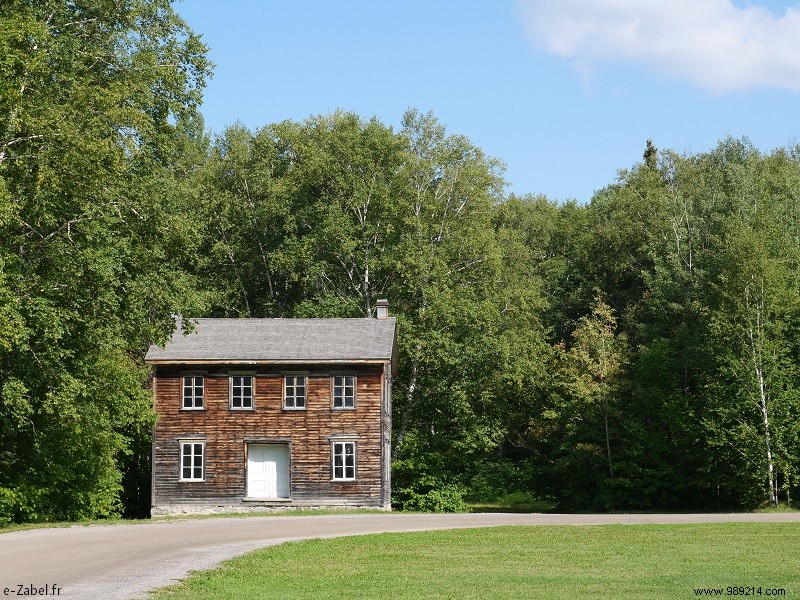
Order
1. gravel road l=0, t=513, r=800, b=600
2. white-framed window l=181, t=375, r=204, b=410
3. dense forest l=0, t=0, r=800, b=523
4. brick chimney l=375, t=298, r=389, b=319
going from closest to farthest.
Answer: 1. gravel road l=0, t=513, r=800, b=600
2. dense forest l=0, t=0, r=800, b=523
3. white-framed window l=181, t=375, r=204, b=410
4. brick chimney l=375, t=298, r=389, b=319

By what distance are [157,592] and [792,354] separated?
34.5m

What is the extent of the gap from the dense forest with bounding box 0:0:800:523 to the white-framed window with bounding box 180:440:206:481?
67.0 inches

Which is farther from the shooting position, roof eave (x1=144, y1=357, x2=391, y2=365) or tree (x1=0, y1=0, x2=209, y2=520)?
roof eave (x1=144, y1=357, x2=391, y2=365)

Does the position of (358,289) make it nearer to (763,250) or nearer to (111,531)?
(763,250)

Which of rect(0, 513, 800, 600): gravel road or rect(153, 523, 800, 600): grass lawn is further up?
rect(0, 513, 800, 600): gravel road

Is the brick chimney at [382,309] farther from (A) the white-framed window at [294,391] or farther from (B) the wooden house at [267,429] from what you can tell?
(A) the white-framed window at [294,391]

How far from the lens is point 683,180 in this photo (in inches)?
2813

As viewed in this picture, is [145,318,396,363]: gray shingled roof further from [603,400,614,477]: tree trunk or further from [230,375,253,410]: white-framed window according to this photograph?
[603,400,614,477]: tree trunk

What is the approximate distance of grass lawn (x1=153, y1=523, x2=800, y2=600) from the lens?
1606 cm

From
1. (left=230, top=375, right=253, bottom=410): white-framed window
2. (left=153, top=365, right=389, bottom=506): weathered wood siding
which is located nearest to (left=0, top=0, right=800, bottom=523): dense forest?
(left=153, top=365, right=389, bottom=506): weathered wood siding

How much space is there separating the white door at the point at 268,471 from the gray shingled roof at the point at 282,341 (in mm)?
3484

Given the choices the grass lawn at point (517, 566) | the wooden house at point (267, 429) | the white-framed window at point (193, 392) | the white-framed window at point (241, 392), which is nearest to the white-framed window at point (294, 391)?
the wooden house at point (267, 429)

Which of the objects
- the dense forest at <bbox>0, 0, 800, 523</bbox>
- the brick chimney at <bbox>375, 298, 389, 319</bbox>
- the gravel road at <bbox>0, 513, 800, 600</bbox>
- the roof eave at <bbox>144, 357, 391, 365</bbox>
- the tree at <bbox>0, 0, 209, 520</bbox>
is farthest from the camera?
the brick chimney at <bbox>375, 298, 389, 319</bbox>

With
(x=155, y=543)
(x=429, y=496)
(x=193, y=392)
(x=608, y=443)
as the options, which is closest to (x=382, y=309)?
(x=193, y=392)
